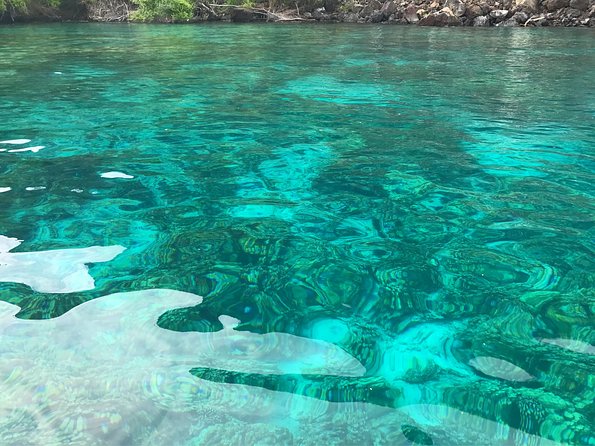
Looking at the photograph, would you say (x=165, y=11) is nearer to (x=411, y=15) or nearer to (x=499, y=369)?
(x=411, y=15)

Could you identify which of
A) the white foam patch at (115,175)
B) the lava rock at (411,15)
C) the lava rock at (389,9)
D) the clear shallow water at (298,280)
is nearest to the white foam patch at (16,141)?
the clear shallow water at (298,280)

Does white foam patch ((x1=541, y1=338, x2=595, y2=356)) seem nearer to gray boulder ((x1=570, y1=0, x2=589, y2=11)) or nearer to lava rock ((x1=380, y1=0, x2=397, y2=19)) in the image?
gray boulder ((x1=570, y1=0, x2=589, y2=11))

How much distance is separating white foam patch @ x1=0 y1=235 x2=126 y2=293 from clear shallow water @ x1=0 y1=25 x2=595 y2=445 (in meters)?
0.01

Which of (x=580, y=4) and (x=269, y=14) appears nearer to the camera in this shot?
(x=580, y=4)

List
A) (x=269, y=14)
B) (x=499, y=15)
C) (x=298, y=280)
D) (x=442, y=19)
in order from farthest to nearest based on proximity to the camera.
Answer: (x=269, y=14), (x=442, y=19), (x=499, y=15), (x=298, y=280)

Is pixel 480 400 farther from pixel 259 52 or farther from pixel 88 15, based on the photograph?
pixel 88 15

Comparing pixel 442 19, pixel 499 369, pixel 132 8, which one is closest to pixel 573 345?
pixel 499 369

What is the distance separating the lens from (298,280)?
2.64m

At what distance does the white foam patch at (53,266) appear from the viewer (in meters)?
2.60

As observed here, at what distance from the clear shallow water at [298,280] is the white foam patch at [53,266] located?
0.01 m

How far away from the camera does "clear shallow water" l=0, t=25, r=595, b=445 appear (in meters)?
1.76

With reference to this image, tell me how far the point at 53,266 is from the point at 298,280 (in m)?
1.41

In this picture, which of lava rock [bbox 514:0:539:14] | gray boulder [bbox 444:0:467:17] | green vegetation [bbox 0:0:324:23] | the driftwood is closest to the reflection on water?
gray boulder [bbox 444:0:467:17]

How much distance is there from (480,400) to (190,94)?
746cm
